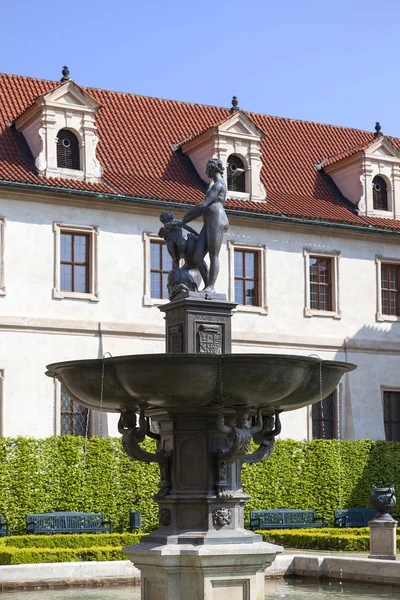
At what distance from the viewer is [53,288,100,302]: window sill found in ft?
94.6

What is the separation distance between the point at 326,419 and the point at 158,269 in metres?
6.37

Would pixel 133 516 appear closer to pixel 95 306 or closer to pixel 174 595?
pixel 95 306

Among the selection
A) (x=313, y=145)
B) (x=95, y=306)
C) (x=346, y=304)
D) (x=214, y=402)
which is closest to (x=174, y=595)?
(x=214, y=402)

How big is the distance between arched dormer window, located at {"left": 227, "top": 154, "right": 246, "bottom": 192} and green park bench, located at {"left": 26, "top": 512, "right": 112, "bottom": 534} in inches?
432

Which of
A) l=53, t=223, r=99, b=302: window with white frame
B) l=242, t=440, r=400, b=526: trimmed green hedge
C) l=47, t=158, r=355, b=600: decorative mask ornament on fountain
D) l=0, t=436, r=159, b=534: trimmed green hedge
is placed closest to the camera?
l=47, t=158, r=355, b=600: decorative mask ornament on fountain

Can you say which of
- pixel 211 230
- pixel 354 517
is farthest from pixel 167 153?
pixel 211 230

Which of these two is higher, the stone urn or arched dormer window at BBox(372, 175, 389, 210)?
arched dormer window at BBox(372, 175, 389, 210)

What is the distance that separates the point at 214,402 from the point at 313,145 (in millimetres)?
25429

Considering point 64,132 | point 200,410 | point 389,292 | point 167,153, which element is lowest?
point 200,410

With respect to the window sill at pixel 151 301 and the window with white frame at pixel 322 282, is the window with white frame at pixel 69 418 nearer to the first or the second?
the window sill at pixel 151 301

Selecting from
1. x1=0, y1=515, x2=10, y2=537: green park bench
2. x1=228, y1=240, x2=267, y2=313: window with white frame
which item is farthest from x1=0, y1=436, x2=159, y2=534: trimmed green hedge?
x1=228, y1=240, x2=267, y2=313: window with white frame

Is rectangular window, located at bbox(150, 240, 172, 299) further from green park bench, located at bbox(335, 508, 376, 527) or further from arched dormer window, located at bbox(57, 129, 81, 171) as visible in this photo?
green park bench, located at bbox(335, 508, 376, 527)

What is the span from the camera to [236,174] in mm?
32906

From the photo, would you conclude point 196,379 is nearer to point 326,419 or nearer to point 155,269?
point 155,269
